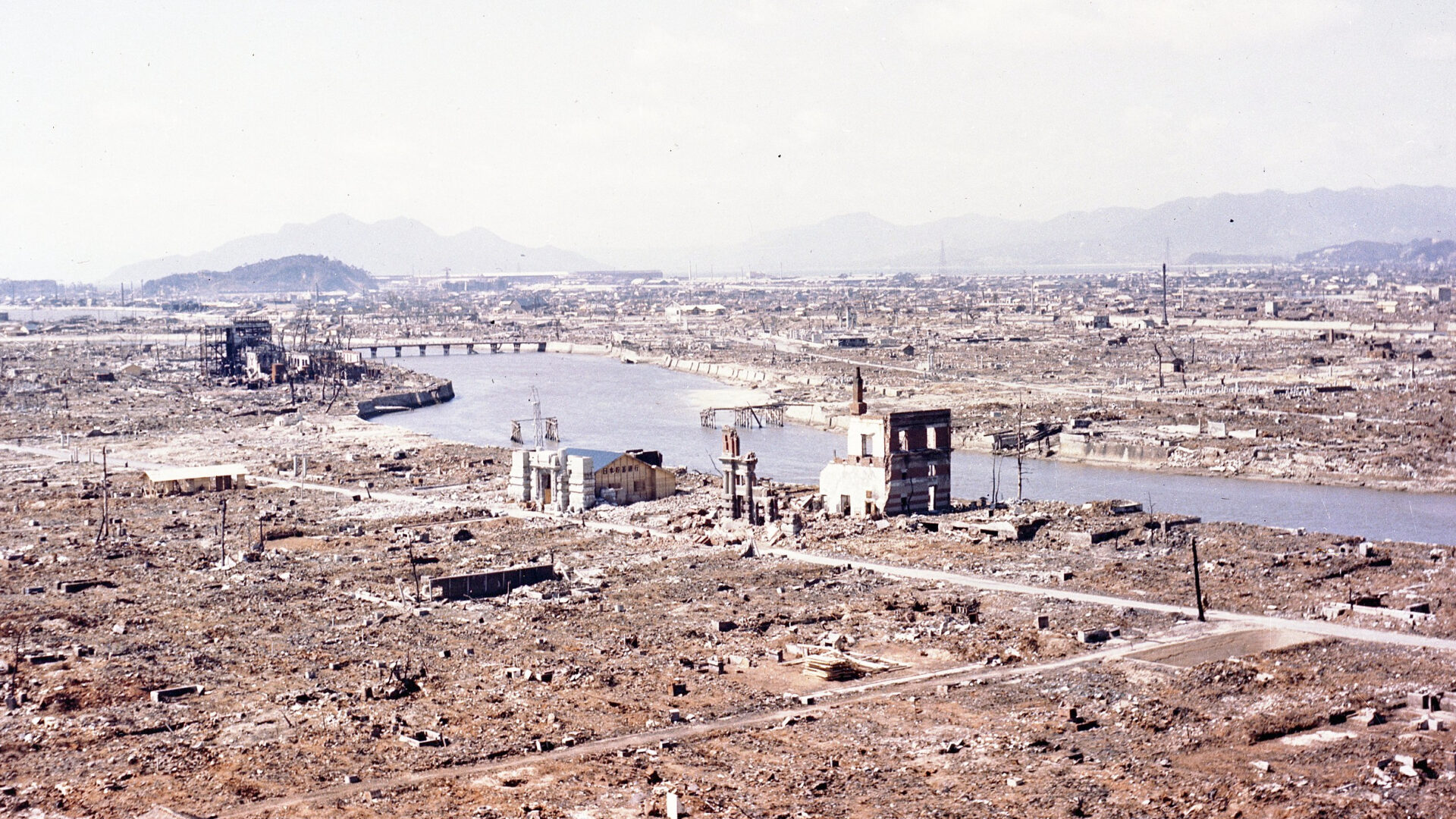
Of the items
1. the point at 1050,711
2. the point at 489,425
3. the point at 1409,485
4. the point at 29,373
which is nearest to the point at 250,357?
the point at 29,373

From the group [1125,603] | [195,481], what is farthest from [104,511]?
[1125,603]

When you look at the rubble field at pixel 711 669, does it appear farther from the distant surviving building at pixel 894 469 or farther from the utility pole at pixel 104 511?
the distant surviving building at pixel 894 469

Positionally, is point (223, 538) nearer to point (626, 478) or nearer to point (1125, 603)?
point (626, 478)

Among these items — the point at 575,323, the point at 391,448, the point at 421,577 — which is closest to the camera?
the point at 421,577

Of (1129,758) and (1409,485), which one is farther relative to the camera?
(1409,485)

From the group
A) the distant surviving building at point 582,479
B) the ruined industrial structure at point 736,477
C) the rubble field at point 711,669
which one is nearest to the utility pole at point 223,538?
the rubble field at point 711,669

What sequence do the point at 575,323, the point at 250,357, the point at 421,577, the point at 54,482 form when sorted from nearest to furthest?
1. the point at 421,577
2. the point at 54,482
3. the point at 250,357
4. the point at 575,323

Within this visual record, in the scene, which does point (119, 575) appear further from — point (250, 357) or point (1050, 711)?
point (250, 357)

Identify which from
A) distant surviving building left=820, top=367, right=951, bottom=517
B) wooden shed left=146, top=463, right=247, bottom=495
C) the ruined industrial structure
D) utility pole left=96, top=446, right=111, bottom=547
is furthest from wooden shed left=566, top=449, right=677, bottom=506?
utility pole left=96, top=446, right=111, bottom=547
